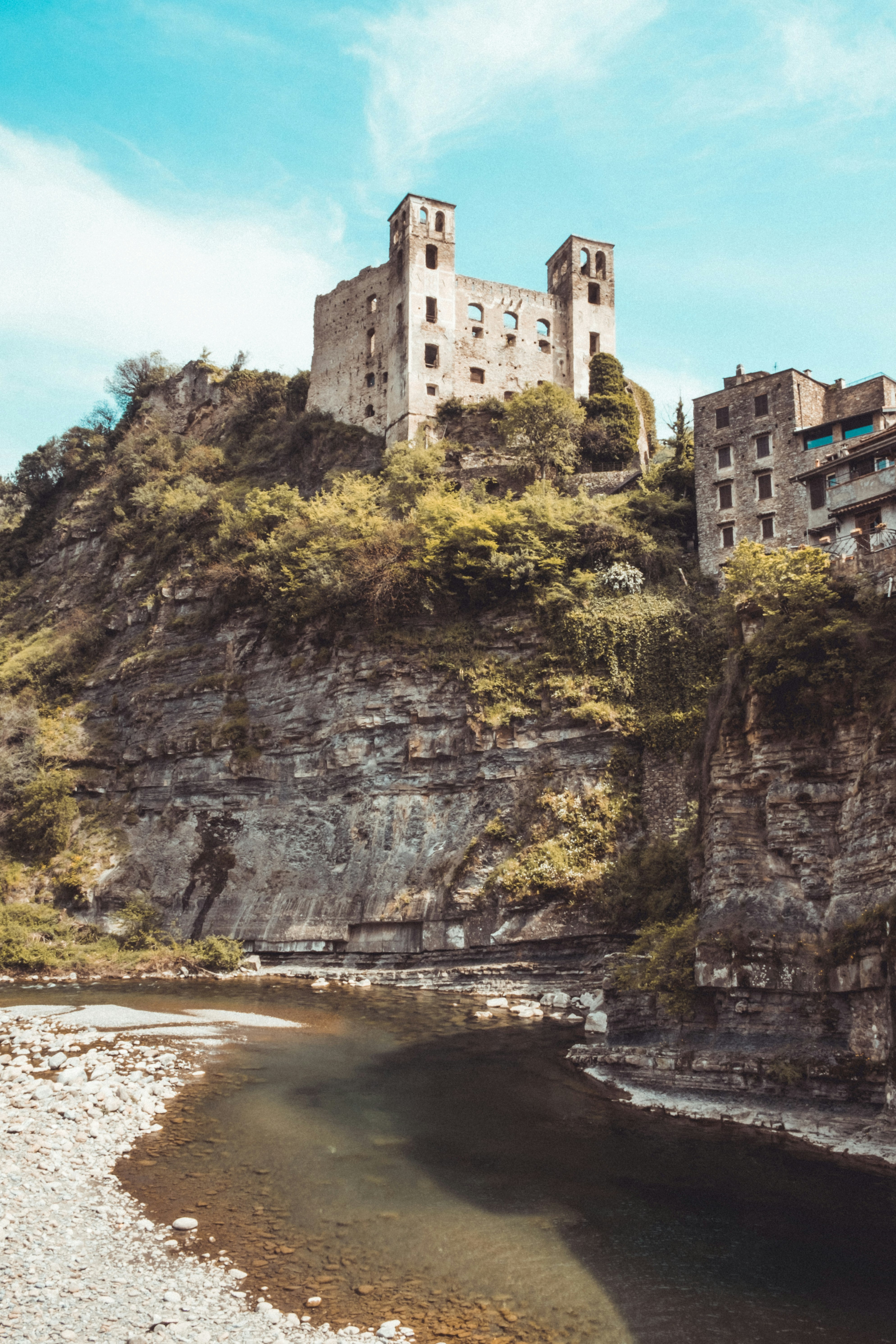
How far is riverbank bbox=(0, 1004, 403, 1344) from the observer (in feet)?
32.9

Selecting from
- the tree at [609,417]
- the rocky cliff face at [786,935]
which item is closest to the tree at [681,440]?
the tree at [609,417]

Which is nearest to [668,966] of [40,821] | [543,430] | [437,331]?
[40,821]

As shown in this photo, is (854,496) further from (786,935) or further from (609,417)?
(609,417)

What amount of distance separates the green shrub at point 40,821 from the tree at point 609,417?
101ft

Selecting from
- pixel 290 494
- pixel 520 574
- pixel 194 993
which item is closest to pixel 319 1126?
pixel 194 993

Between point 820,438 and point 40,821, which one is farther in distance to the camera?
point 40,821

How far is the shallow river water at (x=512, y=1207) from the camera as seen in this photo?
1084 cm

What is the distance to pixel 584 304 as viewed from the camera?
5734 cm

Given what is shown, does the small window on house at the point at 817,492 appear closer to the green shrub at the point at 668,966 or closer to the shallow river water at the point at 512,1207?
the green shrub at the point at 668,966

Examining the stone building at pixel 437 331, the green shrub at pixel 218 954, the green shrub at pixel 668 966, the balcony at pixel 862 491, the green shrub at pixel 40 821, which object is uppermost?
the stone building at pixel 437 331

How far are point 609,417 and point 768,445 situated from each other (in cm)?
1315

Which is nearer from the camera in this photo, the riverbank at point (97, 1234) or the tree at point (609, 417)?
the riverbank at point (97, 1234)

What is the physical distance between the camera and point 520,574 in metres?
37.8

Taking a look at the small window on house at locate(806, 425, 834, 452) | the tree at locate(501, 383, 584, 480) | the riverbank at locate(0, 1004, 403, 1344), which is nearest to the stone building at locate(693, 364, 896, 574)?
the small window on house at locate(806, 425, 834, 452)
